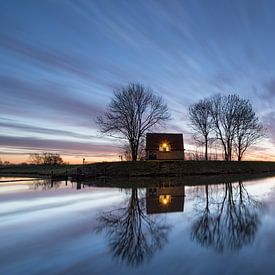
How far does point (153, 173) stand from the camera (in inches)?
1922

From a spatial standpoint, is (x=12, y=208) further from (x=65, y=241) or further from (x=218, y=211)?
(x=218, y=211)

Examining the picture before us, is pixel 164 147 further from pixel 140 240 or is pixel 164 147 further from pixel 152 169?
pixel 140 240

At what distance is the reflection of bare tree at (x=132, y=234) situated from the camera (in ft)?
24.8

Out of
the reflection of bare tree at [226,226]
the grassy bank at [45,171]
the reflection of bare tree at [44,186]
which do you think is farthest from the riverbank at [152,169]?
the reflection of bare tree at [226,226]

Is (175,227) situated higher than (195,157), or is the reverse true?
(195,157)

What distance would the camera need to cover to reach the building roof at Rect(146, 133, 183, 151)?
65562 millimetres

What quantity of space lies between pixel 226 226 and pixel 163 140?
56310 millimetres

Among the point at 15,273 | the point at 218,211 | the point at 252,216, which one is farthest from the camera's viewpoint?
the point at 218,211

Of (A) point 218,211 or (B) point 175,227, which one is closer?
(B) point 175,227

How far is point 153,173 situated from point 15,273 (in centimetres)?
4293

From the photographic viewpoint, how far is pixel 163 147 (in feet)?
217

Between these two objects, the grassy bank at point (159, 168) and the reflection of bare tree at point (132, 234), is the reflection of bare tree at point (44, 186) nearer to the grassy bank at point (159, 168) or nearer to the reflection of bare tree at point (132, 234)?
the grassy bank at point (159, 168)

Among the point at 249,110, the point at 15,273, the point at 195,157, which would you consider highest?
the point at 249,110

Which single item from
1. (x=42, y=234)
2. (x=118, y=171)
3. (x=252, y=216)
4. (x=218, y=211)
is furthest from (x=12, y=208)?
(x=118, y=171)
